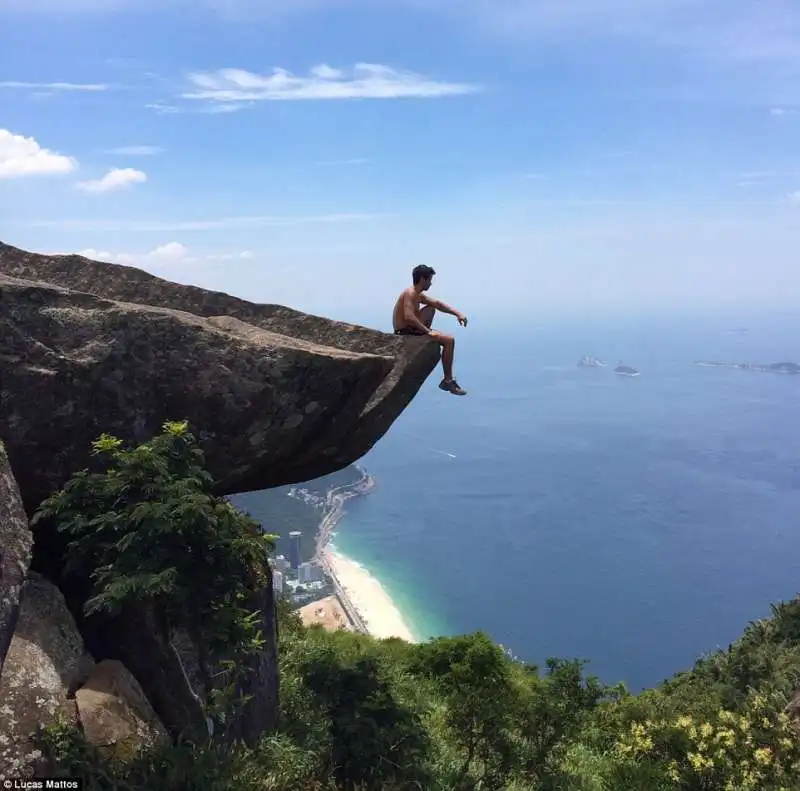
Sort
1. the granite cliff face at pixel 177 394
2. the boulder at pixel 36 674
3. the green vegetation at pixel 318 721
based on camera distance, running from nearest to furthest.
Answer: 1. the boulder at pixel 36 674
2. the green vegetation at pixel 318 721
3. the granite cliff face at pixel 177 394

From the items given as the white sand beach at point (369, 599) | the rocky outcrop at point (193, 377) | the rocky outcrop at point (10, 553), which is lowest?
the white sand beach at point (369, 599)

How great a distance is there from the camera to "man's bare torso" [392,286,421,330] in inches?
399

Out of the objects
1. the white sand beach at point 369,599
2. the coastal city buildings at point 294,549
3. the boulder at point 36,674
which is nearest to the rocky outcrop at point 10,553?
the boulder at point 36,674

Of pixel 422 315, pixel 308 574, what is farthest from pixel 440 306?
pixel 308 574

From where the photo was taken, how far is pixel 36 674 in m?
6.18

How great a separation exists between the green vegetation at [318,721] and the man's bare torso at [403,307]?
12.3ft

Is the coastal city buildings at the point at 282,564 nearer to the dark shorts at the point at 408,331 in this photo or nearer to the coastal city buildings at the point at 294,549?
the coastal city buildings at the point at 294,549

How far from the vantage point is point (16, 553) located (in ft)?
18.7

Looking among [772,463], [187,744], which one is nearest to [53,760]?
[187,744]

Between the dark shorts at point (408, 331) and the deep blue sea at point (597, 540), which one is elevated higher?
the dark shorts at point (408, 331)

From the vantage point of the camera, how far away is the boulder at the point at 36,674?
555 cm

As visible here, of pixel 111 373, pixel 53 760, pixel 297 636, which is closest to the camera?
pixel 53 760

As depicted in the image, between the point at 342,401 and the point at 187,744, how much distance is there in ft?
15.1

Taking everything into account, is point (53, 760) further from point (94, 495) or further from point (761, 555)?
point (761, 555)
